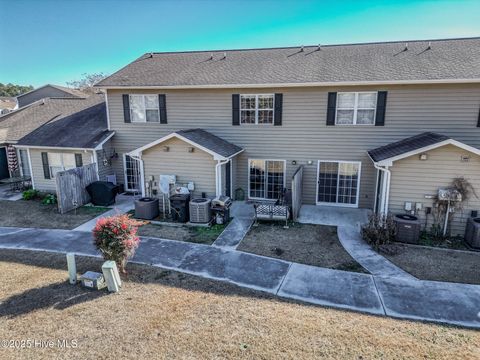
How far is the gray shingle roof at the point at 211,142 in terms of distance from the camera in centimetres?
1163

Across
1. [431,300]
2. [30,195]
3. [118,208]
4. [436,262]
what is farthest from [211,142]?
[30,195]

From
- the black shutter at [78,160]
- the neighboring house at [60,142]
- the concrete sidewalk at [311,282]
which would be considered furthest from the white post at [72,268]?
the black shutter at [78,160]

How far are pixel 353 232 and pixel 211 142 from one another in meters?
6.47

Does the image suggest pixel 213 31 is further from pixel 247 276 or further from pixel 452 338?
pixel 452 338

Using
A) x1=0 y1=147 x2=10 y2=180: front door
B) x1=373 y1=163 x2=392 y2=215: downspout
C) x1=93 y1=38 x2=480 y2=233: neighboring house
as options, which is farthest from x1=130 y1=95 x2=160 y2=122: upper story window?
x1=373 y1=163 x2=392 y2=215: downspout

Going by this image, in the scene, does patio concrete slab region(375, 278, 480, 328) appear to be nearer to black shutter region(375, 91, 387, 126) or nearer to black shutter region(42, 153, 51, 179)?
black shutter region(375, 91, 387, 126)

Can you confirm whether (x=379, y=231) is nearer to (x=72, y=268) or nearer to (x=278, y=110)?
(x=278, y=110)

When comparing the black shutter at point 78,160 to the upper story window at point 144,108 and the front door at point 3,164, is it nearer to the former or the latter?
the upper story window at point 144,108

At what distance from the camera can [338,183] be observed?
12.9 meters

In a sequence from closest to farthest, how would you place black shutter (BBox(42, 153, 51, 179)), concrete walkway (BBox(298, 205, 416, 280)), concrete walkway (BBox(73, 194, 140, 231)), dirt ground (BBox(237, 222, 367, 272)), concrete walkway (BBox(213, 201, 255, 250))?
concrete walkway (BBox(298, 205, 416, 280)), dirt ground (BBox(237, 222, 367, 272)), concrete walkway (BBox(213, 201, 255, 250)), concrete walkway (BBox(73, 194, 140, 231)), black shutter (BBox(42, 153, 51, 179))

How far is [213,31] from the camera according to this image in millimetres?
18906

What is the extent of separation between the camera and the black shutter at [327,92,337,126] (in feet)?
40.0

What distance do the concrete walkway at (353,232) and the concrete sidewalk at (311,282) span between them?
463 mm

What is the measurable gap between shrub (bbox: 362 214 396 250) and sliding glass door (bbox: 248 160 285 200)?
466 centimetres
